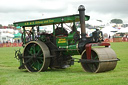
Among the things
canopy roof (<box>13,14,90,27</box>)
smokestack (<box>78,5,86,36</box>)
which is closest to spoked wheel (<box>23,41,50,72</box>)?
canopy roof (<box>13,14,90,27</box>)

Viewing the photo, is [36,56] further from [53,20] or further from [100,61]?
[100,61]

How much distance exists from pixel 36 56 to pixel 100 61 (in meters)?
3.28

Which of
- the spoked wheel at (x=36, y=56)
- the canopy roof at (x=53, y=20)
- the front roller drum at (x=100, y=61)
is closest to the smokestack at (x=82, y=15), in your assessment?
the canopy roof at (x=53, y=20)

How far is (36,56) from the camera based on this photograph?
11.5 metres

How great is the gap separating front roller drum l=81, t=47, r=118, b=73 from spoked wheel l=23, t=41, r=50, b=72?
173 centimetres

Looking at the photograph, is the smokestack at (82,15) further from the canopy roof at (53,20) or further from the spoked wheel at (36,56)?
the spoked wheel at (36,56)

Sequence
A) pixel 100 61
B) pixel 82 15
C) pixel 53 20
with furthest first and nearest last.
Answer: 1. pixel 53 20
2. pixel 82 15
3. pixel 100 61

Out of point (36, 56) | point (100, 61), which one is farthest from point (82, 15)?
point (36, 56)

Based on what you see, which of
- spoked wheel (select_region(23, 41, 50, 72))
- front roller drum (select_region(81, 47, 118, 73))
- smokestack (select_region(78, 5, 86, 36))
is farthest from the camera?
spoked wheel (select_region(23, 41, 50, 72))

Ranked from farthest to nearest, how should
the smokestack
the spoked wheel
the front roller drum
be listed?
the spoked wheel < the smokestack < the front roller drum

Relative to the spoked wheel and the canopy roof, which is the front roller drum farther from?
the spoked wheel

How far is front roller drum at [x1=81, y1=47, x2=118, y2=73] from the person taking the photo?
31.1 feet

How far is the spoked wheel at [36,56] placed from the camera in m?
11.1

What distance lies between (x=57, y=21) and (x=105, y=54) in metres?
2.51
